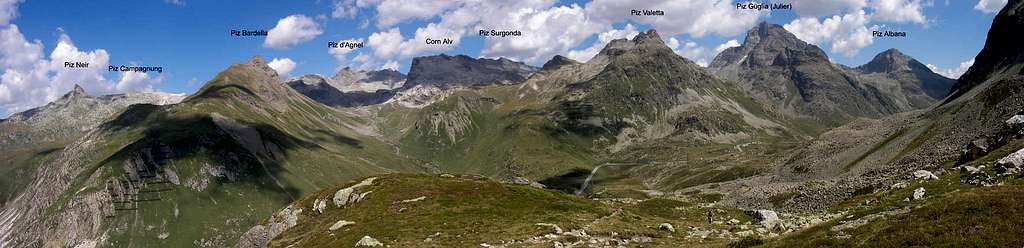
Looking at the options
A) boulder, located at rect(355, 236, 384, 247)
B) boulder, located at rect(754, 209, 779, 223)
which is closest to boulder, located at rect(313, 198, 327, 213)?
boulder, located at rect(355, 236, 384, 247)

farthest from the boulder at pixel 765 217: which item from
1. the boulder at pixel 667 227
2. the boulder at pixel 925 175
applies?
the boulder at pixel 925 175

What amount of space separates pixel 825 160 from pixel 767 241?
13985cm

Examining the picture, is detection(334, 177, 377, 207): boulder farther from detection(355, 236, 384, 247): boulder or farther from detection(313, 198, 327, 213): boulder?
detection(355, 236, 384, 247): boulder

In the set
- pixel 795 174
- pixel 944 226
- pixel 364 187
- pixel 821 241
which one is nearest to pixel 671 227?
pixel 821 241

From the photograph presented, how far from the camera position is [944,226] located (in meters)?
25.1

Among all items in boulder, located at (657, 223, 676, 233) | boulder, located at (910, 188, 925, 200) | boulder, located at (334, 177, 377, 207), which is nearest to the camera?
boulder, located at (910, 188, 925, 200)

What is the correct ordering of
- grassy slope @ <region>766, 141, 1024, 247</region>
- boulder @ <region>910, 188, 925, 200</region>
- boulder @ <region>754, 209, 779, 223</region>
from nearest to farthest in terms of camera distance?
grassy slope @ <region>766, 141, 1024, 247</region>
boulder @ <region>910, 188, 925, 200</region>
boulder @ <region>754, 209, 779, 223</region>

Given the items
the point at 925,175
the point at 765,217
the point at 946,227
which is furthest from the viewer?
the point at 925,175

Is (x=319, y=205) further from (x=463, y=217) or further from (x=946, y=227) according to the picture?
(x=946, y=227)

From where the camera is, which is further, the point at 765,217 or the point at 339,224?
the point at 339,224

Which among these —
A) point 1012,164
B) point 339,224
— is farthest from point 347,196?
point 1012,164

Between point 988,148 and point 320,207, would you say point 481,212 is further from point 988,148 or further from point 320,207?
point 988,148

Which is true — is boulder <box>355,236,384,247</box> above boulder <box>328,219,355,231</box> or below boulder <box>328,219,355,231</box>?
below

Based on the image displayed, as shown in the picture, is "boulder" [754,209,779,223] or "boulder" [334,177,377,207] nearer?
"boulder" [754,209,779,223]
